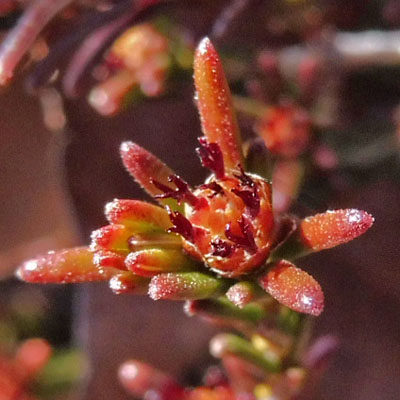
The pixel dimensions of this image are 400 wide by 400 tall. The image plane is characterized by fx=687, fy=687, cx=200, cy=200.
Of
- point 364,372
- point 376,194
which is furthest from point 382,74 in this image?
point 364,372


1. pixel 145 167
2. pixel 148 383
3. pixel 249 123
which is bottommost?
pixel 148 383

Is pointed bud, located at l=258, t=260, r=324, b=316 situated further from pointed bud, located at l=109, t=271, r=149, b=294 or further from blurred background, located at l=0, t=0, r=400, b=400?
blurred background, located at l=0, t=0, r=400, b=400

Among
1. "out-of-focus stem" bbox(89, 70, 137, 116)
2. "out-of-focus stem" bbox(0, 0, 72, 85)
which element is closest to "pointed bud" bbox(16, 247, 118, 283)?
"out-of-focus stem" bbox(0, 0, 72, 85)

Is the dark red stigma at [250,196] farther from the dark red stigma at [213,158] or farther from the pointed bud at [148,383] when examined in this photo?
the pointed bud at [148,383]

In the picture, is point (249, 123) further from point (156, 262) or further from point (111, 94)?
point (156, 262)

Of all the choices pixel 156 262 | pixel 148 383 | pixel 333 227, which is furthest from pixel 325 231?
pixel 148 383

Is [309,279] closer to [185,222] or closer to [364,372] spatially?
[185,222]
